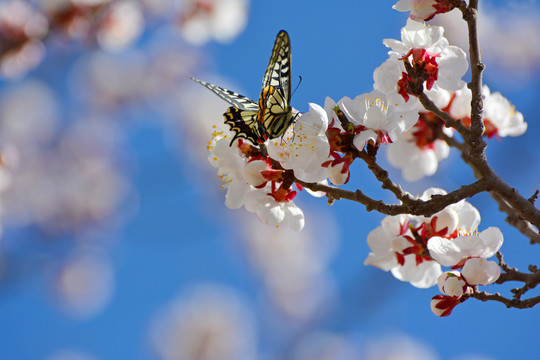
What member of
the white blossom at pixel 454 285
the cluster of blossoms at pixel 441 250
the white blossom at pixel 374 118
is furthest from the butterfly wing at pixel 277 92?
the white blossom at pixel 454 285

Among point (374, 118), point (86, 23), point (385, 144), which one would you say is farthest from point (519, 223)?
point (86, 23)

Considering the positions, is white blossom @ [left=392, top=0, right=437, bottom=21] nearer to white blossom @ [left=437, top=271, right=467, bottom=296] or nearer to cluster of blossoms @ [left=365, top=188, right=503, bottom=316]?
cluster of blossoms @ [left=365, top=188, right=503, bottom=316]

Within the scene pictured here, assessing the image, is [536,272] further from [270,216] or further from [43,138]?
[43,138]

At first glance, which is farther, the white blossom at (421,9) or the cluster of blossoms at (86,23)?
the cluster of blossoms at (86,23)

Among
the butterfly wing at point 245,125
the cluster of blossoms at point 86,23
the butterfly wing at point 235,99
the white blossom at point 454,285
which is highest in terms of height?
the cluster of blossoms at point 86,23

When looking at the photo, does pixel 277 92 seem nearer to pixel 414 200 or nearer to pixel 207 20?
pixel 414 200

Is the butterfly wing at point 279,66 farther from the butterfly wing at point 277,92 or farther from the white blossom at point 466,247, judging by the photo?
the white blossom at point 466,247

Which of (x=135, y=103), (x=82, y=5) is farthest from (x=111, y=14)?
(x=135, y=103)
